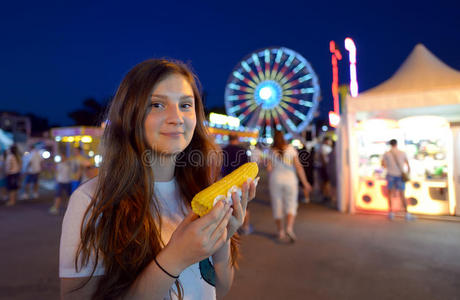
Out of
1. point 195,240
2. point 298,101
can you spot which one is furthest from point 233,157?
point 298,101

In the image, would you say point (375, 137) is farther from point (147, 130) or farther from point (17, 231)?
point (17, 231)

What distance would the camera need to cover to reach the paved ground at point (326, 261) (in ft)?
9.43

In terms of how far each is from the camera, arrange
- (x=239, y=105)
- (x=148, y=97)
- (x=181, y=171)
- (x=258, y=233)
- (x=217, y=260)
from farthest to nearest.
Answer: (x=239, y=105)
(x=258, y=233)
(x=181, y=171)
(x=217, y=260)
(x=148, y=97)

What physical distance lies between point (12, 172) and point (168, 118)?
9114mm

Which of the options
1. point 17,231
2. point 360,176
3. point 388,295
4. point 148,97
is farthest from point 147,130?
point 360,176

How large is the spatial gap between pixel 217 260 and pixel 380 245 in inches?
159

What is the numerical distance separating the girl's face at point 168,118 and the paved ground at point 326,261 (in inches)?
93.4

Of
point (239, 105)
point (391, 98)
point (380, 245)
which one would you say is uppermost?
point (239, 105)

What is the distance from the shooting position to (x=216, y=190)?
34.9 inches

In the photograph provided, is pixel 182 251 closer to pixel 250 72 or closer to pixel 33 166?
pixel 33 166

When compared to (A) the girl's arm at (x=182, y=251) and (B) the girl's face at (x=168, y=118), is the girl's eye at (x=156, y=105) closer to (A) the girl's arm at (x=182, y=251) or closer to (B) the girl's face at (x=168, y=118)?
(B) the girl's face at (x=168, y=118)

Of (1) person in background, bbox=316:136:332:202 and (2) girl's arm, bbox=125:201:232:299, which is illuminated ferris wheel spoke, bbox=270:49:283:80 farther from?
(2) girl's arm, bbox=125:201:232:299

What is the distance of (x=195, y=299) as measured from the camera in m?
0.99

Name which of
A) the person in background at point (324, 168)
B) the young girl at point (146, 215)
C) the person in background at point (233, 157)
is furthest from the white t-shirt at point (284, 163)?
the person in background at point (324, 168)
